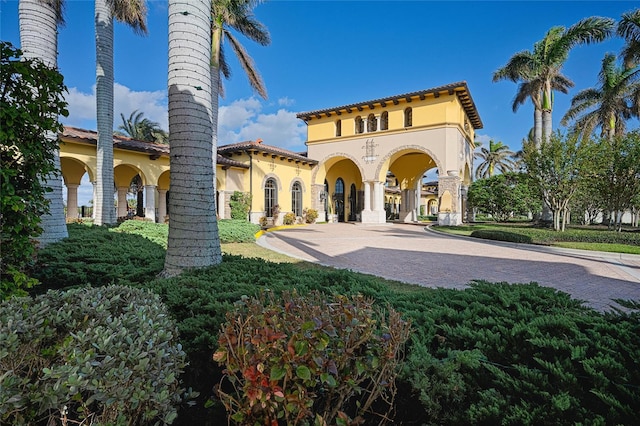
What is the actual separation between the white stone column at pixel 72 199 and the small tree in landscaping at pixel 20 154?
2050cm

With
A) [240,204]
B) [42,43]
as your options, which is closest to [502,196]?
[240,204]

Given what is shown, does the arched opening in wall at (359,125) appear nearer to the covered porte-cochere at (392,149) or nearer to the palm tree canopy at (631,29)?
the covered porte-cochere at (392,149)

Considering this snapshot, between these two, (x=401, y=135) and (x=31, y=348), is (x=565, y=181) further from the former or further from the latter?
(x=31, y=348)

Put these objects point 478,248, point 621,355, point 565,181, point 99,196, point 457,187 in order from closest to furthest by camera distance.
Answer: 1. point 621,355
2. point 478,248
3. point 99,196
4. point 565,181
5. point 457,187

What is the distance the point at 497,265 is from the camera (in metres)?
8.48

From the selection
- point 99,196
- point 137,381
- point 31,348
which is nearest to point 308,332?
point 137,381

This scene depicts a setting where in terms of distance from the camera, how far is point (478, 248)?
39.1 ft

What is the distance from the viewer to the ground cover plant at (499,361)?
1.88 meters

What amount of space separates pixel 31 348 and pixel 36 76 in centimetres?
334

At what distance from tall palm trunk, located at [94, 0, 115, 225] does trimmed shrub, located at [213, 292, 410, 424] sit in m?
13.8

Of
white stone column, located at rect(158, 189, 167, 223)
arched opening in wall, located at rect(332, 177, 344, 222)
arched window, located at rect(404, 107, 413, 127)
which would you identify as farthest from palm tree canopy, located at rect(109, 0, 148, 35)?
arched opening in wall, located at rect(332, 177, 344, 222)

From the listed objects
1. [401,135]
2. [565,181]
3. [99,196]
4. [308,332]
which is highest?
[401,135]

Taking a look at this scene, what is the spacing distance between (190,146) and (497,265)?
8.13 metres

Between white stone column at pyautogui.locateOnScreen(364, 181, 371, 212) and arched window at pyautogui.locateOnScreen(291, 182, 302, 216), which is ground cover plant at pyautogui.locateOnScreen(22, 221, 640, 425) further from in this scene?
white stone column at pyautogui.locateOnScreen(364, 181, 371, 212)
